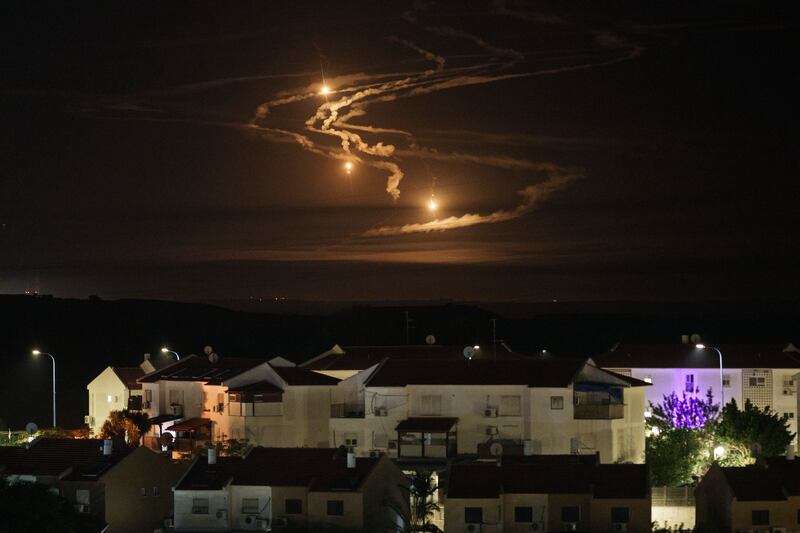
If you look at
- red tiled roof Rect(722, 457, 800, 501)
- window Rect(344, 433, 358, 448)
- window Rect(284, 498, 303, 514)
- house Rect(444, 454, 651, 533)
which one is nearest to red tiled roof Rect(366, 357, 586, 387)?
window Rect(344, 433, 358, 448)

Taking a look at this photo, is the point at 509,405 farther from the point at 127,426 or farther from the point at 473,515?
the point at 127,426

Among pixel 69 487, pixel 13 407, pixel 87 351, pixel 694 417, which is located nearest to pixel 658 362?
pixel 694 417

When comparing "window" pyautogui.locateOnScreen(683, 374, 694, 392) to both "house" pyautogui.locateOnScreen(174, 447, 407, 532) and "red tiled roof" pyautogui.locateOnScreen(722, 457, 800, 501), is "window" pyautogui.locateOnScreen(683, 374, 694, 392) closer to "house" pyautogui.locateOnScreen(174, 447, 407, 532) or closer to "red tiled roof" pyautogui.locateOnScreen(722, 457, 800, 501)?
"red tiled roof" pyautogui.locateOnScreen(722, 457, 800, 501)

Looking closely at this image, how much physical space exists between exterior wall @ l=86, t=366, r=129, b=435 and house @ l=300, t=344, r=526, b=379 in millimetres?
9838

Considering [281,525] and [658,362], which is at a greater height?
[658,362]

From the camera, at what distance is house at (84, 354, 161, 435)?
76.4 m

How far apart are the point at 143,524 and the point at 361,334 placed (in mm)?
131129

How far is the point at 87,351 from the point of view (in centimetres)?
18188

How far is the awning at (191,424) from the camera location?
6581 cm

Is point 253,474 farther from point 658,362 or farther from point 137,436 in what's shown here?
point 658,362

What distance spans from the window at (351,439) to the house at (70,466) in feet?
43.6

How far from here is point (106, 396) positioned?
77812 mm

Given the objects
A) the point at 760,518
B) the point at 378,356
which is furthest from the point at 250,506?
the point at 378,356

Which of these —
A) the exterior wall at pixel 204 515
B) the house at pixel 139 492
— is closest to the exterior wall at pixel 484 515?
the exterior wall at pixel 204 515
